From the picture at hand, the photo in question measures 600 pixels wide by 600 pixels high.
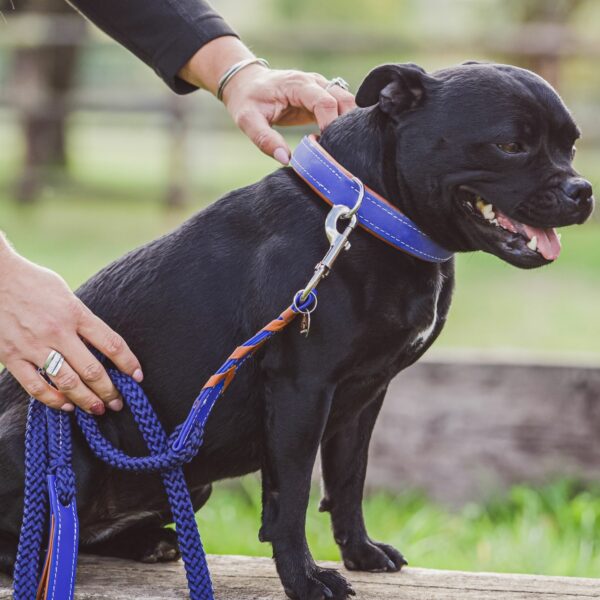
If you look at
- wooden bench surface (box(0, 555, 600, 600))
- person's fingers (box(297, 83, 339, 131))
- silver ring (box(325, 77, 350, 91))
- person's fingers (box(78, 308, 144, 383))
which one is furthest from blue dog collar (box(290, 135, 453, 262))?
wooden bench surface (box(0, 555, 600, 600))

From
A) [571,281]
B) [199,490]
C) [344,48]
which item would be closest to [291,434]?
[199,490]

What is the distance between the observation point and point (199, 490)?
2.30 meters

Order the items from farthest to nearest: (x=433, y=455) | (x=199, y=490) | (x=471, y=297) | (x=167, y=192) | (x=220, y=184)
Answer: (x=220, y=184)
(x=167, y=192)
(x=471, y=297)
(x=433, y=455)
(x=199, y=490)

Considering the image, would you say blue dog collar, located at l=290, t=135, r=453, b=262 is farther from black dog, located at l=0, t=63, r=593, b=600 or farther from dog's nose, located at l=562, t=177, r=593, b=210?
dog's nose, located at l=562, t=177, r=593, b=210

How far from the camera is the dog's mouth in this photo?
196cm

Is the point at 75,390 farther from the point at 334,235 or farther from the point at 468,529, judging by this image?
the point at 468,529

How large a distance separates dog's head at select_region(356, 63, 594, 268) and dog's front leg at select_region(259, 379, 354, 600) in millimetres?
399

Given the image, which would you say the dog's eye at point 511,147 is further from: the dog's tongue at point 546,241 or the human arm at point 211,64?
the human arm at point 211,64

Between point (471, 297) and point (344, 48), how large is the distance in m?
4.59

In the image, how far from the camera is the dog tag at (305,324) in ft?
6.29

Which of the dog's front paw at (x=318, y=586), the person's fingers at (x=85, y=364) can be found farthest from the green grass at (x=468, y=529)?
the person's fingers at (x=85, y=364)

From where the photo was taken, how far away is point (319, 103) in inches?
90.0

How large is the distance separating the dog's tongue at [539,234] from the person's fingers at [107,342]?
2.49 feet

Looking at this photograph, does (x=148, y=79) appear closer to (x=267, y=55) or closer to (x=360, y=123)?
(x=267, y=55)
